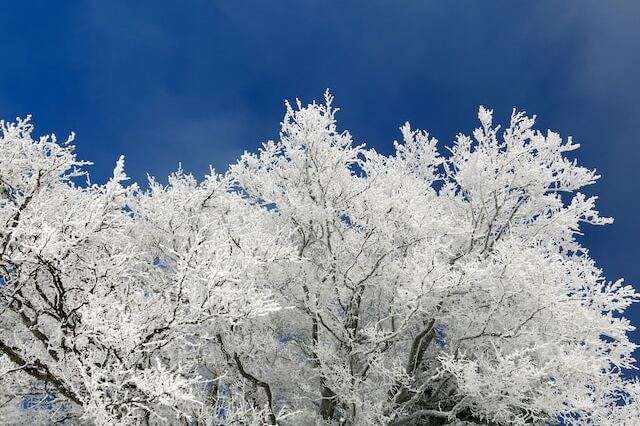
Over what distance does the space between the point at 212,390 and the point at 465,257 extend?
7.55 m

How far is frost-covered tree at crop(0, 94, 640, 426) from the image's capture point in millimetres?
9430

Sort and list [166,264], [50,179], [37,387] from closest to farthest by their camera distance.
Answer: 1. [50,179]
2. [37,387]
3. [166,264]

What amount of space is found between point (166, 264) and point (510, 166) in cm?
938

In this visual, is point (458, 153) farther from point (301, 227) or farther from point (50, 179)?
point (50, 179)

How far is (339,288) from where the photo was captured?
14.5m

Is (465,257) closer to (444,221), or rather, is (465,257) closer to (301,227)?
(444,221)

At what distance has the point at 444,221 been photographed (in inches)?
554

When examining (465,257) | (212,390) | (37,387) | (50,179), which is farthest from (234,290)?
(465,257)

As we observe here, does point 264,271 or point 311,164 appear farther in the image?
point 311,164

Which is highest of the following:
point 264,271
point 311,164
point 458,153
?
point 458,153

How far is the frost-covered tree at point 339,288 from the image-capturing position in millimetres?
9430

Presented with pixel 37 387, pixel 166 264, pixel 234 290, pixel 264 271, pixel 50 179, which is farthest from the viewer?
pixel 166 264

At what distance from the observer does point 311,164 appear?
48.1ft

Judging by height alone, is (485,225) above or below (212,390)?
above
